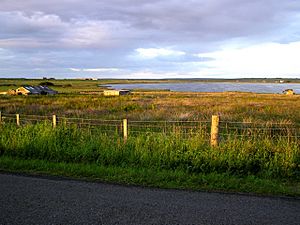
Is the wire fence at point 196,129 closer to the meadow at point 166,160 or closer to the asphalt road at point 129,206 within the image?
the meadow at point 166,160

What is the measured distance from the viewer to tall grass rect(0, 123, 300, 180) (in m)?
7.75

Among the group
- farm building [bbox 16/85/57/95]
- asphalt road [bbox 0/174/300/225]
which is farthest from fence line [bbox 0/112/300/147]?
farm building [bbox 16/85/57/95]

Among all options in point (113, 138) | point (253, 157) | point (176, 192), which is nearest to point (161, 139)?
point (113, 138)

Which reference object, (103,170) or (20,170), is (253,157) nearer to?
(103,170)

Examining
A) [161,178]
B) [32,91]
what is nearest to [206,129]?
[161,178]

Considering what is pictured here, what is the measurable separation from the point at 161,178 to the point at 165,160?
1257mm

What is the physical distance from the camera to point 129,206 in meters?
5.32

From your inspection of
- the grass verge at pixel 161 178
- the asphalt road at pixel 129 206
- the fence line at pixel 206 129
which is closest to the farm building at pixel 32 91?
the fence line at pixel 206 129

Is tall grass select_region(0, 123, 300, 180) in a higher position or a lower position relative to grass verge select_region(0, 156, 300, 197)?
higher

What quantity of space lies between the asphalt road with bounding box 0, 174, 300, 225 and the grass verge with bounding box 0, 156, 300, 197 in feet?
1.35

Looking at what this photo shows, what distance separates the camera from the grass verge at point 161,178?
6.41 metres

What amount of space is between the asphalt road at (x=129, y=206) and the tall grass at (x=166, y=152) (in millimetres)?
1877

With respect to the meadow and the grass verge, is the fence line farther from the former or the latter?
the grass verge

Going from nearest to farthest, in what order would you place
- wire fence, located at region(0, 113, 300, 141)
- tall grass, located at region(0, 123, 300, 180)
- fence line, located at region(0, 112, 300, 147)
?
tall grass, located at region(0, 123, 300, 180) → fence line, located at region(0, 112, 300, 147) → wire fence, located at region(0, 113, 300, 141)
